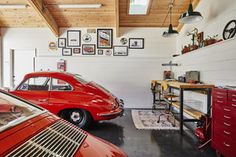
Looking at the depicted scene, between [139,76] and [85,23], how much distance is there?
2.65 meters

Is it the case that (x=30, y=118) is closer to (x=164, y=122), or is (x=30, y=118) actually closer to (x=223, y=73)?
(x=223, y=73)

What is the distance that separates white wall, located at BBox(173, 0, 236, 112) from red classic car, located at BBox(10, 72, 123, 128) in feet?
6.99

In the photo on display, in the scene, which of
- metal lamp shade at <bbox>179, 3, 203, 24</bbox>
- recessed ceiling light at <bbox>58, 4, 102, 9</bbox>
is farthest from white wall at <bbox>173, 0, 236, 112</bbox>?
recessed ceiling light at <bbox>58, 4, 102, 9</bbox>

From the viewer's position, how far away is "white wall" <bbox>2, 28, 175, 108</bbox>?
7.44 m

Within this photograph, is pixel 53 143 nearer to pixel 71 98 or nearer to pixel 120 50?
pixel 71 98

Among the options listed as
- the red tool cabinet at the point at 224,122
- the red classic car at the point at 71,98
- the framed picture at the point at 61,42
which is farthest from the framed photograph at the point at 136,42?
the red tool cabinet at the point at 224,122

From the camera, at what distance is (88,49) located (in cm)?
747

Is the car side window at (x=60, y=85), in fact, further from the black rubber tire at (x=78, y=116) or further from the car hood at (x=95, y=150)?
the car hood at (x=95, y=150)

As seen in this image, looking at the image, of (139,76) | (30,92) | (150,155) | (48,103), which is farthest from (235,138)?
(139,76)

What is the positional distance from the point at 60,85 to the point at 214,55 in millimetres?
3305

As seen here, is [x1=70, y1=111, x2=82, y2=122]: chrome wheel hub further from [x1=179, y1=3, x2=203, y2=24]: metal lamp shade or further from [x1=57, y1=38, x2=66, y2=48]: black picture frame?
[x1=57, y1=38, x2=66, y2=48]: black picture frame

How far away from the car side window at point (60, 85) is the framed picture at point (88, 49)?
2974mm

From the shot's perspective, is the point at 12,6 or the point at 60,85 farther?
the point at 12,6

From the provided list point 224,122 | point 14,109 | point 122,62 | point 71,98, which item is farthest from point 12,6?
point 224,122
